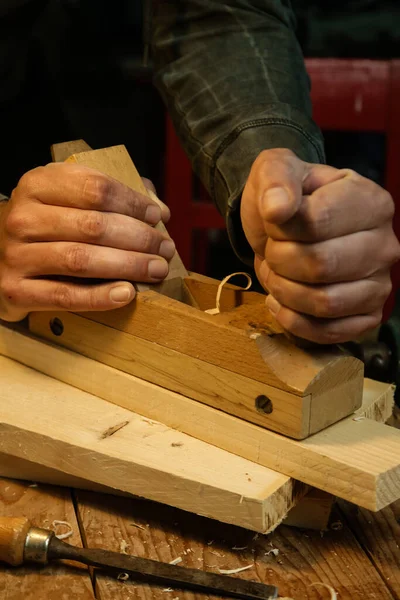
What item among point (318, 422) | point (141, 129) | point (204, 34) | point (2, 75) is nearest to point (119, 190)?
point (318, 422)

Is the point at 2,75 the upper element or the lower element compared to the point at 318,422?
upper

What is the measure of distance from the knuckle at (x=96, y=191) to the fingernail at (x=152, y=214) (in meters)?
0.09

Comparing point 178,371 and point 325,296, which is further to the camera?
point 178,371

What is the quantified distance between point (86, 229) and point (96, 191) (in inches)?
2.4

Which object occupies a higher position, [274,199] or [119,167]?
[274,199]

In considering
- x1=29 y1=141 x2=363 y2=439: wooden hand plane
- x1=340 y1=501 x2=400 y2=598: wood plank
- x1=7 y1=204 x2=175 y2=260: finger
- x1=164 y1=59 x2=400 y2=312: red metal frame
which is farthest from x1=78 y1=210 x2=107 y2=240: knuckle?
x1=164 y1=59 x2=400 y2=312: red metal frame

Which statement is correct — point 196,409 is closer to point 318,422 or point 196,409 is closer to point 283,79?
point 318,422

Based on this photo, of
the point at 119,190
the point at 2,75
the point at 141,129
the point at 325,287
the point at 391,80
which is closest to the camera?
the point at 325,287

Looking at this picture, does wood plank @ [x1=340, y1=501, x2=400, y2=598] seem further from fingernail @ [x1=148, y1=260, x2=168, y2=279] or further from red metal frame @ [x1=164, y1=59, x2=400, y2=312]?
red metal frame @ [x1=164, y1=59, x2=400, y2=312]

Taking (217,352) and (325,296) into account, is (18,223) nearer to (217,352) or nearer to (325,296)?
(217,352)

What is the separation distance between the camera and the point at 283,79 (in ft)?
5.42

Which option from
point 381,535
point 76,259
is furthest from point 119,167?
point 381,535

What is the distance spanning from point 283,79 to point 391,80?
0.76m

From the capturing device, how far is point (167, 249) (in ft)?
4.32
